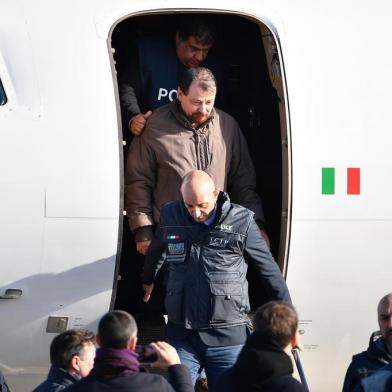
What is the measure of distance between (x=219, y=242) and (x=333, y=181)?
103 cm

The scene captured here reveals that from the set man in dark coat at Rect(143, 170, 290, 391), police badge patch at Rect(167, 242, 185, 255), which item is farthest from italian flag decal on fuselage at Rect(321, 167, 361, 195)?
police badge patch at Rect(167, 242, 185, 255)

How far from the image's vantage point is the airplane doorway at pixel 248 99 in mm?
7777

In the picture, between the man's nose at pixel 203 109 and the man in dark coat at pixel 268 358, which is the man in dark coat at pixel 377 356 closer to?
the man in dark coat at pixel 268 358

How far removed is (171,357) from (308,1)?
2.88 meters

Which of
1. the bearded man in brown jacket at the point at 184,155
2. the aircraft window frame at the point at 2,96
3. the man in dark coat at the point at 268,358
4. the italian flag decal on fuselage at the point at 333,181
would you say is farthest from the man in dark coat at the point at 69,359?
the italian flag decal on fuselage at the point at 333,181

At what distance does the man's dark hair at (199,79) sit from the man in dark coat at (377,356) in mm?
1816

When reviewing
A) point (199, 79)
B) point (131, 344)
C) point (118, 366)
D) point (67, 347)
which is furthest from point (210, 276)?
point (118, 366)

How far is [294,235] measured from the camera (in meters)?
7.20

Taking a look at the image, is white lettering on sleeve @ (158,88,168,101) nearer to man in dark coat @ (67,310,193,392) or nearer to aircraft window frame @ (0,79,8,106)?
aircraft window frame @ (0,79,8,106)

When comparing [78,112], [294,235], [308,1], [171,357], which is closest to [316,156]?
[294,235]

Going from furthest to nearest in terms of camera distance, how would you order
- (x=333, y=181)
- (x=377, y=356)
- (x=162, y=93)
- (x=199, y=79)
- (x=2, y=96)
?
(x=162, y=93)
(x=333, y=181)
(x=199, y=79)
(x=2, y=96)
(x=377, y=356)

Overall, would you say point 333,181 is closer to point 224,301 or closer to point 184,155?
point 184,155

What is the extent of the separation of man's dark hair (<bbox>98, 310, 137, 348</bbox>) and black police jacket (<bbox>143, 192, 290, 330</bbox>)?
1.46 metres

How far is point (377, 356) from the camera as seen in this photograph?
6168 mm
